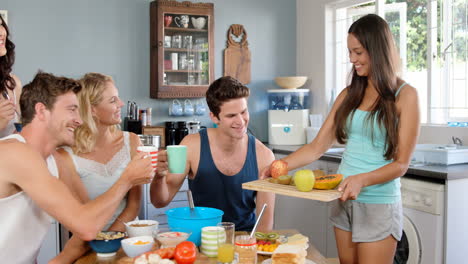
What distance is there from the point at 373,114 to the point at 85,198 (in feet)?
4.14

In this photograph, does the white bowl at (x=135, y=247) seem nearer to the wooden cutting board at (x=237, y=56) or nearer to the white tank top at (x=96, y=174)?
the white tank top at (x=96, y=174)

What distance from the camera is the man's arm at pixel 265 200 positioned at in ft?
7.47

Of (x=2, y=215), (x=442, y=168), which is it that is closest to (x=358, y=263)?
(x=442, y=168)

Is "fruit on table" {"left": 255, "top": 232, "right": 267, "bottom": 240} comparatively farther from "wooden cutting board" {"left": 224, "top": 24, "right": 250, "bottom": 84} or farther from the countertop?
"wooden cutting board" {"left": 224, "top": 24, "right": 250, "bottom": 84}

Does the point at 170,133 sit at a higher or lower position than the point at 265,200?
higher

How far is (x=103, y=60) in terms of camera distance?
4.53 meters

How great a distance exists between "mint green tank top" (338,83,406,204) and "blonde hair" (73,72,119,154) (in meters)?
1.14

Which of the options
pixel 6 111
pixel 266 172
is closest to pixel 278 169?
pixel 266 172

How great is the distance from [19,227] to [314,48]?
12.3 feet

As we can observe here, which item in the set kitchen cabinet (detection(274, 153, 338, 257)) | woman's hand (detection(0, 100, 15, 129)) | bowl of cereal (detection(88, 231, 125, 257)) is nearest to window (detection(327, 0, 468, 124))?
kitchen cabinet (detection(274, 153, 338, 257))

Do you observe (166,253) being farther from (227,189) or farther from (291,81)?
(291,81)

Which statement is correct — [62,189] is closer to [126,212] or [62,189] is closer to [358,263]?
[126,212]

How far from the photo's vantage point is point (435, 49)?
3.73 meters

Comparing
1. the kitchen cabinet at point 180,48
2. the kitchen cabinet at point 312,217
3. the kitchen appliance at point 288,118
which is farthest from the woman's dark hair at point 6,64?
the kitchen appliance at point 288,118
